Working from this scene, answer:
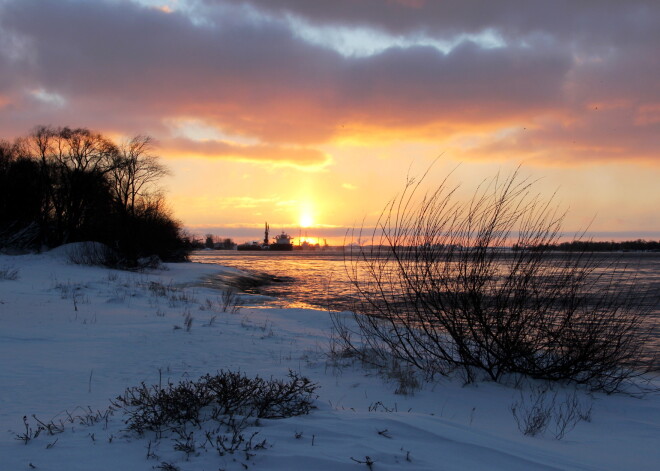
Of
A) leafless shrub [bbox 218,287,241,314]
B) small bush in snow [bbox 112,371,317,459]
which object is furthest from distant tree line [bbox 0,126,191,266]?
small bush in snow [bbox 112,371,317,459]

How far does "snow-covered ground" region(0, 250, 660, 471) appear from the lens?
123 inches

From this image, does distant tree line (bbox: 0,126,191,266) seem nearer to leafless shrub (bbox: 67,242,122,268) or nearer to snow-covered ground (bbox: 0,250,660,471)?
leafless shrub (bbox: 67,242,122,268)

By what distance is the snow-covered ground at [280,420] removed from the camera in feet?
10.3

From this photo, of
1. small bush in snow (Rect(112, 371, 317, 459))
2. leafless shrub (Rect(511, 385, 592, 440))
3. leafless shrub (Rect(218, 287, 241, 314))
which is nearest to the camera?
small bush in snow (Rect(112, 371, 317, 459))

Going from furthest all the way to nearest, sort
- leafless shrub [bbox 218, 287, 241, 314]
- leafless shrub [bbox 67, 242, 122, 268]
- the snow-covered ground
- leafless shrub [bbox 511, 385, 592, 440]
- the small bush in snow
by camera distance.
Answer: 1. leafless shrub [bbox 67, 242, 122, 268]
2. leafless shrub [bbox 218, 287, 241, 314]
3. leafless shrub [bbox 511, 385, 592, 440]
4. the small bush in snow
5. the snow-covered ground

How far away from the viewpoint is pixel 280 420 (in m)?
3.75

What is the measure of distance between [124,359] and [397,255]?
178 inches

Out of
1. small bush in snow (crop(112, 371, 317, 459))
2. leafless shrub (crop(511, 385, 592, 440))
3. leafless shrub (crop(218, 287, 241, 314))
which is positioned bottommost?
leafless shrub (crop(218, 287, 241, 314))

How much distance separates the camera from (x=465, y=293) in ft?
20.6

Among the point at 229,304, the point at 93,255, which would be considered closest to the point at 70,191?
the point at 93,255

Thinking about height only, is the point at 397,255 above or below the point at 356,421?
above

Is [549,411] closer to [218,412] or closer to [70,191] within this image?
[218,412]

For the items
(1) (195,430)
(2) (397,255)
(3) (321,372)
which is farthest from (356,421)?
(2) (397,255)

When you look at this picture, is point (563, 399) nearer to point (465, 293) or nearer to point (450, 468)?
point (465, 293)
